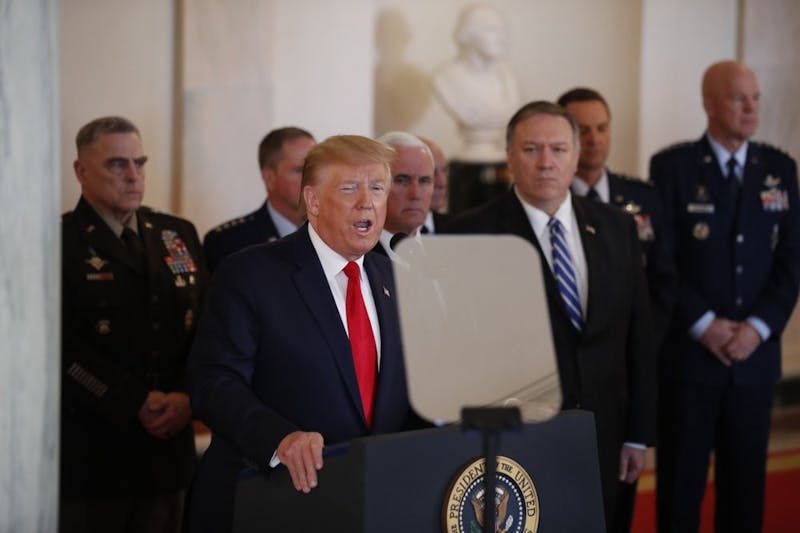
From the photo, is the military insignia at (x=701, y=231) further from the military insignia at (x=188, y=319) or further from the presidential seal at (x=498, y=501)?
the presidential seal at (x=498, y=501)

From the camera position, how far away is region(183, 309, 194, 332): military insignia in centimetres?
375

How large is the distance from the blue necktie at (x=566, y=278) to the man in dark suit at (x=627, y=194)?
2.36 feet

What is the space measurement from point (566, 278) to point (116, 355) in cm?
133

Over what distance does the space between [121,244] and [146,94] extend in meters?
2.10

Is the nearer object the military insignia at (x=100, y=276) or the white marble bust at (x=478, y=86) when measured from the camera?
the military insignia at (x=100, y=276)

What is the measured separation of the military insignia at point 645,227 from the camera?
14.1 feet

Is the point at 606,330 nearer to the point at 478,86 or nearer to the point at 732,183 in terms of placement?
the point at 732,183

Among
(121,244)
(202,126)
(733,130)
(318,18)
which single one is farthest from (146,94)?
(733,130)

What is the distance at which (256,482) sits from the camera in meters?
2.32

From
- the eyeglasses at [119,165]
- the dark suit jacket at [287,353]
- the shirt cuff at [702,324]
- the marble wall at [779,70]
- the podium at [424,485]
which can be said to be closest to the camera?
the podium at [424,485]

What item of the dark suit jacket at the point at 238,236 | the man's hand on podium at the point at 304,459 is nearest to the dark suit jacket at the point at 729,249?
the dark suit jacket at the point at 238,236

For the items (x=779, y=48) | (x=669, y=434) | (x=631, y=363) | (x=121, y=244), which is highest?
(x=779, y=48)

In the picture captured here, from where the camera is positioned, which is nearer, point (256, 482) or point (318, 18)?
point (256, 482)

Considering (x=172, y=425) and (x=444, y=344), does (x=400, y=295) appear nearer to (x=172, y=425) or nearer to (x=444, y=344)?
(x=444, y=344)
